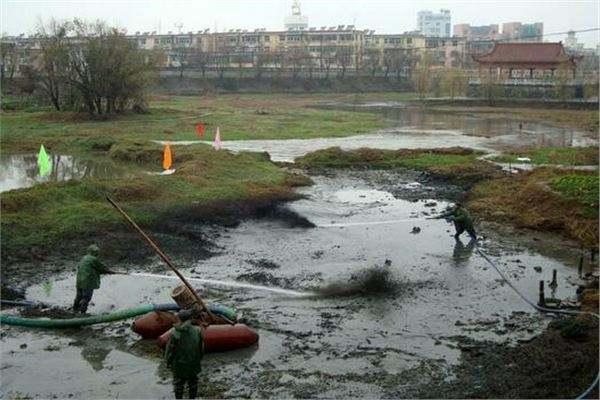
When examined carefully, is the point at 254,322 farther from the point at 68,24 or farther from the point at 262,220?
the point at 68,24

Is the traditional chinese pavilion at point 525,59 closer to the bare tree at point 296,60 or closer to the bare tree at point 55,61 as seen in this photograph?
the bare tree at point 296,60

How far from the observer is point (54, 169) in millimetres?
28922

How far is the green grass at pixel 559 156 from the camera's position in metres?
29.8

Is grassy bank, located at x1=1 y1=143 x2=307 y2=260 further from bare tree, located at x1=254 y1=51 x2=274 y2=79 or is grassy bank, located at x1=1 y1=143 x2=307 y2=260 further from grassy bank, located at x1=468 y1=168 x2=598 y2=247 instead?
bare tree, located at x1=254 y1=51 x2=274 y2=79

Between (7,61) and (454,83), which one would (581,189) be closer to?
(454,83)

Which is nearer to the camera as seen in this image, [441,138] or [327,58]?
[441,138]

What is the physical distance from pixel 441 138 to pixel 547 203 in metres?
21.9

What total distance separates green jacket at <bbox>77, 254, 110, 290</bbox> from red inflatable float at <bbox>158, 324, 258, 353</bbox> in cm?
223

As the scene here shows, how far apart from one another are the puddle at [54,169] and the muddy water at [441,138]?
6.19 meters

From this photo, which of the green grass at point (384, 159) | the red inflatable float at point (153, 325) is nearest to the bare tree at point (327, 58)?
the green grass at point (384, 159)

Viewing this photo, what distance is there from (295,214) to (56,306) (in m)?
9.10

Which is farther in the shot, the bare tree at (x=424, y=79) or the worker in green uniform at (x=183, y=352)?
the bare tree at (x=424, y=79)

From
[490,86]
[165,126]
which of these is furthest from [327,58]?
[165,126]

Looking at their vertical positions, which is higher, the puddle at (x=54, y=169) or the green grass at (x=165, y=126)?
the green grass at (x=165, y=126)
